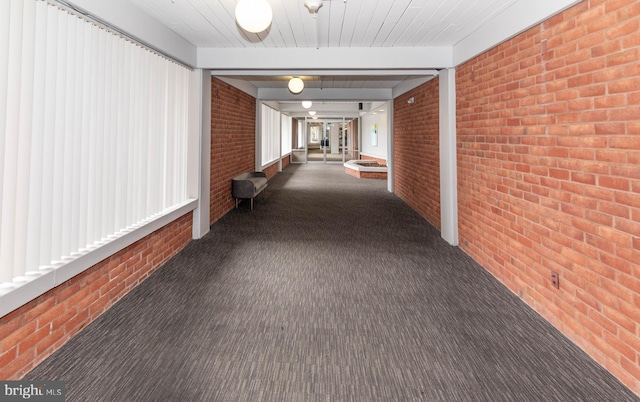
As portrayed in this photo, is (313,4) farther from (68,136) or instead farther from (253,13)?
(68,136)

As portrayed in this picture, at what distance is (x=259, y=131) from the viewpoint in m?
7.97

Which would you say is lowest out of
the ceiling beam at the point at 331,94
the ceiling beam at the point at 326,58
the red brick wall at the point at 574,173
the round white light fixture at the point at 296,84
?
the red brick wall at the point at 574,173

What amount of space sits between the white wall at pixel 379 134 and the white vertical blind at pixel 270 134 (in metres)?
3.72

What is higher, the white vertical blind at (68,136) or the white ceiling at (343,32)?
the white ceiling at (343,32)

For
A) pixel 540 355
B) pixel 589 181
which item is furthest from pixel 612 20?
pixel 540 355

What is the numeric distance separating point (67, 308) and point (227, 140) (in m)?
3.95

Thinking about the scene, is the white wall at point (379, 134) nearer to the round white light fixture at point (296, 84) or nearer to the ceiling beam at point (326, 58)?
the round white light fixture at point (296, 84)

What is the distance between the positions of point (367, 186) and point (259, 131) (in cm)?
339

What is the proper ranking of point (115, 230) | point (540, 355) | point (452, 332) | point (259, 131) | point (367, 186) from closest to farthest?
point (540, 355) < point (452, 332) < point (115, 230) < point (259, 131) < point (367, 186)

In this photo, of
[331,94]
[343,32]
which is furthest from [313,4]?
[331,94]

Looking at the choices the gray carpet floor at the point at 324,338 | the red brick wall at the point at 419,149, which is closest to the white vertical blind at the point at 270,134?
the red brick wall at the point at 419,149

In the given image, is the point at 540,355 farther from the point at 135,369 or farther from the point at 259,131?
the point at 259,131

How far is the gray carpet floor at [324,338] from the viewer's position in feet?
5.80

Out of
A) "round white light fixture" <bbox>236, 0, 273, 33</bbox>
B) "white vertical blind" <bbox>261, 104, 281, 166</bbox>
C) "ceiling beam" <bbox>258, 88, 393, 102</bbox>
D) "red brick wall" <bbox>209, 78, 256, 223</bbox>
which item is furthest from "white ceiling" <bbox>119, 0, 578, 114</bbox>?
"white vertical blind" <bbox>261, 104, 281, 166</bbox>
